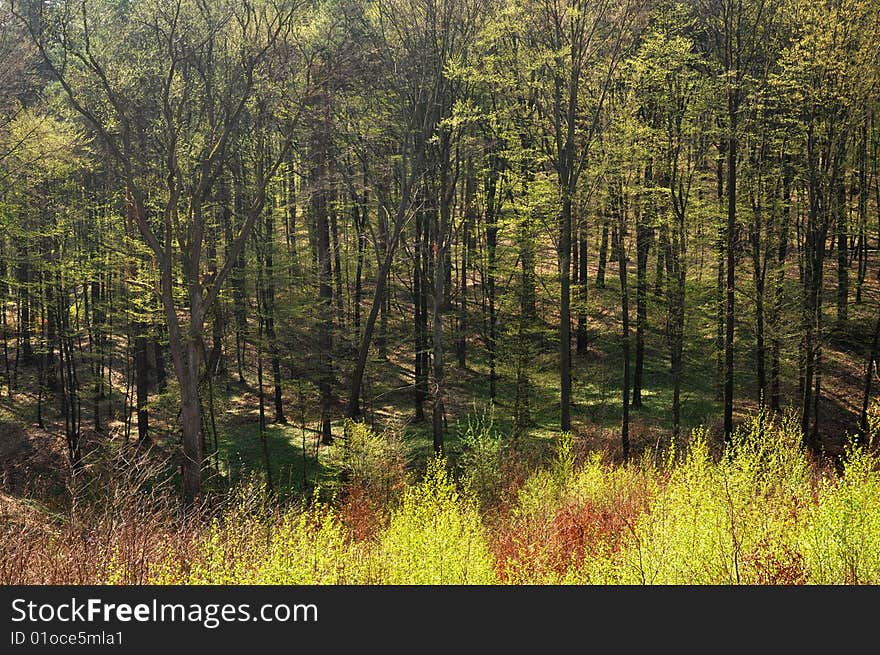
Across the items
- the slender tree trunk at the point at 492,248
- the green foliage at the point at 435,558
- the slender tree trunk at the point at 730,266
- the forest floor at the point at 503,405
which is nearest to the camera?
the green foliage at the point at 435,558

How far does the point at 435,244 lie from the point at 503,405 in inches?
255

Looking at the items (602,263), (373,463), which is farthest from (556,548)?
(602,263)

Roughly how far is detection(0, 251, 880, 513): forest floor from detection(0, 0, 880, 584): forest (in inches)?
5.8

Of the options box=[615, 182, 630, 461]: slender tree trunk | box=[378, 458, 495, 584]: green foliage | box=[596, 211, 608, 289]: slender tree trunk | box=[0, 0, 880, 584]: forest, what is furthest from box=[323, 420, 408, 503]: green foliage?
box=[596, 211, 608, 289]: slender tree trunk

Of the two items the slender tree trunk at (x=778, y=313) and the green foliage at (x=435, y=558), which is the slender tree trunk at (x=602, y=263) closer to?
the slender tree trunk at (x=778, y=313)

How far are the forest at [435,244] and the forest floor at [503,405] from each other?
15 cm

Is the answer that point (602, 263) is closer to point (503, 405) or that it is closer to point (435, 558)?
point (503, 405)

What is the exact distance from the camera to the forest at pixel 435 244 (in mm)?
16406

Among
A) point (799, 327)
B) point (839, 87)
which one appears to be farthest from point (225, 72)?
point (799, 327)

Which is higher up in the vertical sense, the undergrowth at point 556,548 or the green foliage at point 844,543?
the green foliage at point 844,543

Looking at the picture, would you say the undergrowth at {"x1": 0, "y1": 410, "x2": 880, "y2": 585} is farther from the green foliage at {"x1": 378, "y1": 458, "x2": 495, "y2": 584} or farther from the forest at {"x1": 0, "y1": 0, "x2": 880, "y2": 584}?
the forest at {"x1": 0, "y1": 0, "x2": 880, "y2": 584}

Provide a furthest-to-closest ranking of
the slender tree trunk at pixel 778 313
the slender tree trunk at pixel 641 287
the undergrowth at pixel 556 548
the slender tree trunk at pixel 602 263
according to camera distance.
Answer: the slender tree trunk at pixel 602 263 < the slender tree trunk at pixel 641 287 < the slender tree trunk at pixel 778 313 < the undergrowth at pixel 556 548

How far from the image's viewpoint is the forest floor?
74.8ft

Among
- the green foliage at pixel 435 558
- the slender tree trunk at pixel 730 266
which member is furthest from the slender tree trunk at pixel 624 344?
the green foliage at pixel 435 558
